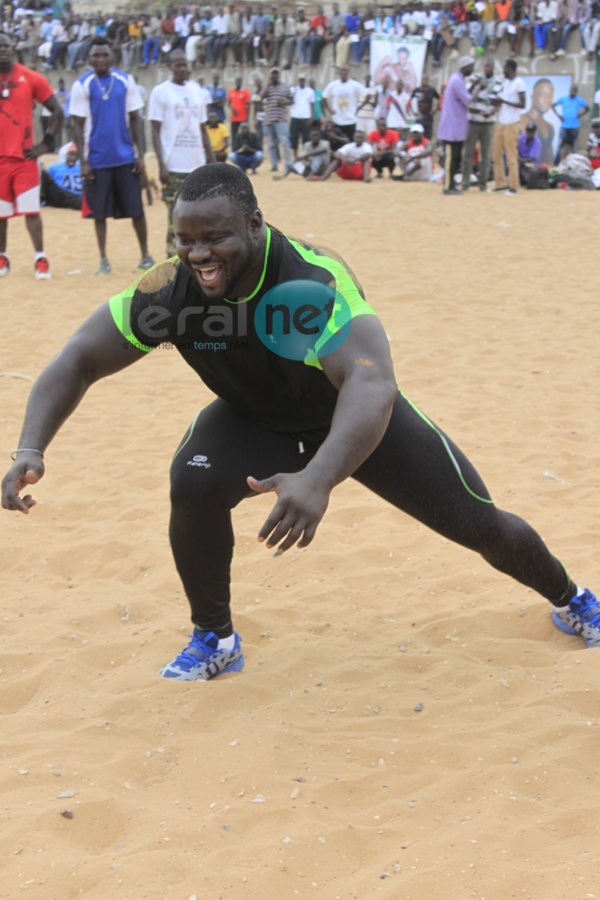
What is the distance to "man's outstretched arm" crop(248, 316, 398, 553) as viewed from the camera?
2344mm

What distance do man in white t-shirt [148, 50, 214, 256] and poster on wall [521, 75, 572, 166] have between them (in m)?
13.1

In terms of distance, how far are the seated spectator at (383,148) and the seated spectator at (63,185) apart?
647 cm

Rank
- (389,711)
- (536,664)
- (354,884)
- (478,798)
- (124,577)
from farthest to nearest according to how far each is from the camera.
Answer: (124,577) → (536,664) → (389,711) → (478,798) → (354,884)

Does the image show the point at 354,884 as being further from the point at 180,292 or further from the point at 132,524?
the point at 132,524

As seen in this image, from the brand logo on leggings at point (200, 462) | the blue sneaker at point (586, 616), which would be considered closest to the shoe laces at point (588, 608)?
the blue sneaker at point (586, 616)

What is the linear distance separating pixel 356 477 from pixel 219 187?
0.99m

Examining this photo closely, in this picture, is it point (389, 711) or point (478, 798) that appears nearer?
point (478, 798)

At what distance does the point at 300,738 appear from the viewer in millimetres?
2959

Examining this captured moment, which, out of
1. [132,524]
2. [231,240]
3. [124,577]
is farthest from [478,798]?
[132,524]

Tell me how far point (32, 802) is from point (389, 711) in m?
1.09

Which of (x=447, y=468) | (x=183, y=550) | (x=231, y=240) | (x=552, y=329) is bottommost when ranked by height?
(x=552, y=329)

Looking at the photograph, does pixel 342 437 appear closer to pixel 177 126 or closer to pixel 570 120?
pixel 177 126

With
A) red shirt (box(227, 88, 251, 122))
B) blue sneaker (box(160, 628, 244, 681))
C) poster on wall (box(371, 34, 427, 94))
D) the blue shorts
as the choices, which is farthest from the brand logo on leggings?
poster on wall (box(371, 34, 427, 94))

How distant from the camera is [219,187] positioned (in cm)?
265
